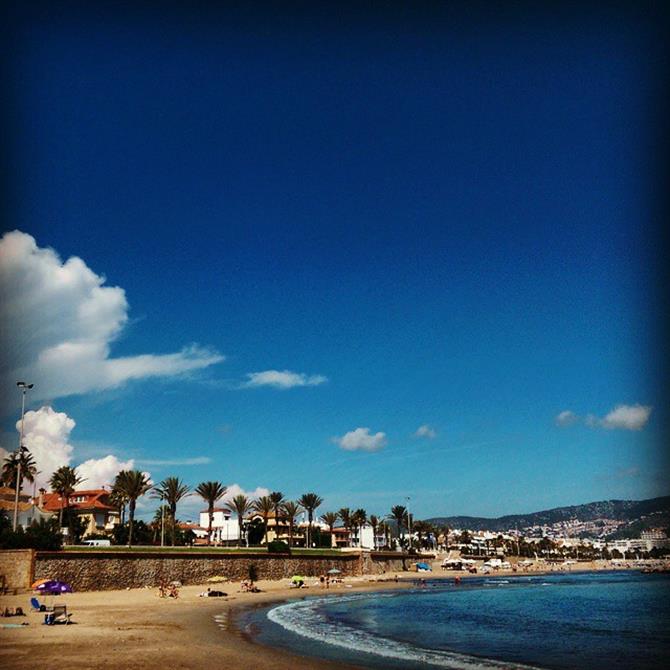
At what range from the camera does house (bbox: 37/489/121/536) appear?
87250 millimetres

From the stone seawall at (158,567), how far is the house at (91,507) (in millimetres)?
29124

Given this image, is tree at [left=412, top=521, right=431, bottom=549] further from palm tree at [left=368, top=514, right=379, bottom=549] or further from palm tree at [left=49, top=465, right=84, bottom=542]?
palm tree at [left=49, top=465, right=84, bottom=542]

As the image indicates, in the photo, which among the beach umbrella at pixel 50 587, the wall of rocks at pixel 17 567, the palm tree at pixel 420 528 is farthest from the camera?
the palm tree at pixel 420 528

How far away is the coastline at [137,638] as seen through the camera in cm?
1862

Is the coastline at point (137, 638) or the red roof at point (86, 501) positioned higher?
the red roof at point (86, 501)

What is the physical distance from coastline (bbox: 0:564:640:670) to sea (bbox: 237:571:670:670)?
1.78 meters

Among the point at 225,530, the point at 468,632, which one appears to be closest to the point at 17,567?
the point at 468,632

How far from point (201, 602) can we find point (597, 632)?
2516cm

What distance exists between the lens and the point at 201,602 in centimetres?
4331

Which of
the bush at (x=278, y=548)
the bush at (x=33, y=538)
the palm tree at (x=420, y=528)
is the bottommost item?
the palm tree at (x=420, y=528)

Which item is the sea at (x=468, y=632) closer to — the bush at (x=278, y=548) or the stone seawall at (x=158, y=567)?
the stone seawall at (x=158, y=567)

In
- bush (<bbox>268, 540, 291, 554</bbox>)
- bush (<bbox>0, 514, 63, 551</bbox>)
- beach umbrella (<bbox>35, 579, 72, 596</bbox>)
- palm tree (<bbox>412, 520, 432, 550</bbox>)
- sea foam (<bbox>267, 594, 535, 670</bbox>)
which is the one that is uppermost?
bush (<bbox>0, 514, 63, 551</bbox>)

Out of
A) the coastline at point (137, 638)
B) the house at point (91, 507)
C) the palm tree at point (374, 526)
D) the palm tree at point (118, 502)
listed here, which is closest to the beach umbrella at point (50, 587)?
the coastline at point (137, 638)

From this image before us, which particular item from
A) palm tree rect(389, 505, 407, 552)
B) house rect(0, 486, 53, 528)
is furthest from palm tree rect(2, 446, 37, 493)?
palm tree rect(389, 505, 407, 552)
